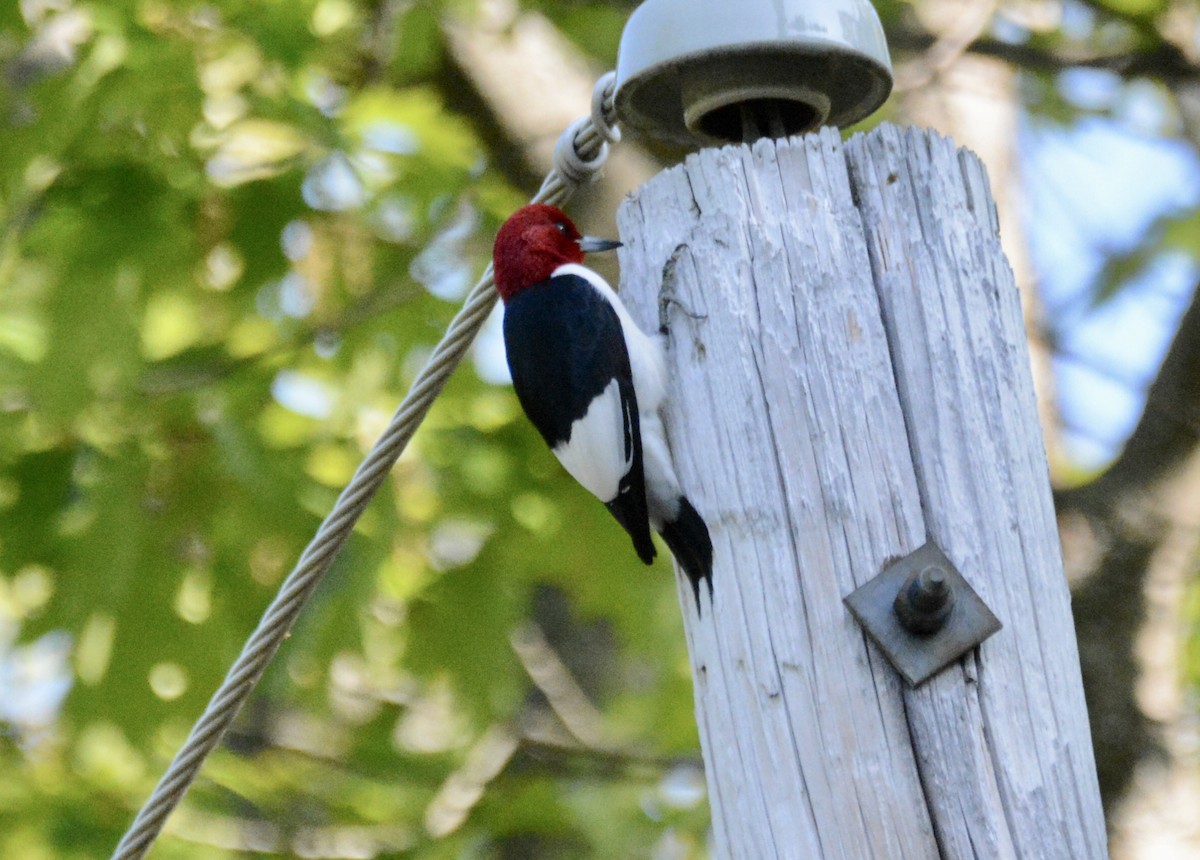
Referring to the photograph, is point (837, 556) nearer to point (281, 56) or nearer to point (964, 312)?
point (964, 312)

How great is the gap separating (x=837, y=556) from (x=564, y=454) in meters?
0.93

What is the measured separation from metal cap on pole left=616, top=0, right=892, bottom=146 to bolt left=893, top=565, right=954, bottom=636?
845 millimetres

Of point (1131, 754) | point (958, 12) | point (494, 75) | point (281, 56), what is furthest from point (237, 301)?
point (1131, 754)

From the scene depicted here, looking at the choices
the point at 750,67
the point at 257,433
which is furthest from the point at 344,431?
the point at 750,67

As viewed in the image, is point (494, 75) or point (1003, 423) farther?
point (494, 75)

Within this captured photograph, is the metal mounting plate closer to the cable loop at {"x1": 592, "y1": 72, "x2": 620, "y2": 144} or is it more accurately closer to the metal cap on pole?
the metal cap on pole

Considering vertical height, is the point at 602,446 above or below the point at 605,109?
below

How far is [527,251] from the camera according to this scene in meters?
3.14

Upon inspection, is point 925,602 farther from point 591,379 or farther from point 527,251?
point 527,251

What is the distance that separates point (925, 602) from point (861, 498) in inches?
7.5

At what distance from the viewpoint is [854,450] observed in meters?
2.02

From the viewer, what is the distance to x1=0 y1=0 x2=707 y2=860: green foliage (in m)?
3.99

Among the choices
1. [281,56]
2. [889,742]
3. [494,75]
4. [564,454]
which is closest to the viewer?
[889,742]

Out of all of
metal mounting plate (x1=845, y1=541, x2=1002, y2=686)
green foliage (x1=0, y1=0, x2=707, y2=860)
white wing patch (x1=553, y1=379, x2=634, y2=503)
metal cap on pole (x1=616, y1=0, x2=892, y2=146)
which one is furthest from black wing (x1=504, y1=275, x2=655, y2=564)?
green foliage (x1=0, y1=0, x2=707, y2=860)
